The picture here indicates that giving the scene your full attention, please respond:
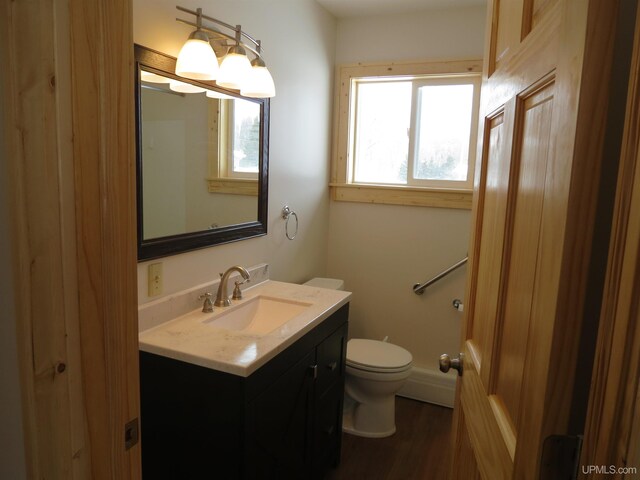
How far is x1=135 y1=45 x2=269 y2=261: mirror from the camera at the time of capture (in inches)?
65.1

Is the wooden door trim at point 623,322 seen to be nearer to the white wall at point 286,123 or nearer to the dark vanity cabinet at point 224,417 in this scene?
the dark vanity cabinet at point 224,417

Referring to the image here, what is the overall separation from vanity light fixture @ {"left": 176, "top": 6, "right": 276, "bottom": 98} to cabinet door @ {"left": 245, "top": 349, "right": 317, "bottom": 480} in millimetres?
1145

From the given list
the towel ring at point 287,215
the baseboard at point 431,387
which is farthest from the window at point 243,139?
the baseboard at point 431,387

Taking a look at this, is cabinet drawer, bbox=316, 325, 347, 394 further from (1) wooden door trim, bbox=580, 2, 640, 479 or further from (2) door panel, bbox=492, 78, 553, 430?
(1) wooden door trim, bbox=580, 2, 640, 479

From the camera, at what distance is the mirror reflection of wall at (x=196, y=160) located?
1684 millimetres

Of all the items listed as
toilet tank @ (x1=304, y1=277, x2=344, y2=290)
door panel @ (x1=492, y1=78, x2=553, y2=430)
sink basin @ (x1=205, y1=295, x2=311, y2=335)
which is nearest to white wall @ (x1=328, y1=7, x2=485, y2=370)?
toilet tank @ (x1=304, y1=277, x2=344, y2=290)

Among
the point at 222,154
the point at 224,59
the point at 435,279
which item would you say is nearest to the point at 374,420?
the point at 435,279

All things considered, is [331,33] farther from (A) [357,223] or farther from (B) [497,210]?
(B) [497,210]

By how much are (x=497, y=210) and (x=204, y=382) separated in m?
1.01

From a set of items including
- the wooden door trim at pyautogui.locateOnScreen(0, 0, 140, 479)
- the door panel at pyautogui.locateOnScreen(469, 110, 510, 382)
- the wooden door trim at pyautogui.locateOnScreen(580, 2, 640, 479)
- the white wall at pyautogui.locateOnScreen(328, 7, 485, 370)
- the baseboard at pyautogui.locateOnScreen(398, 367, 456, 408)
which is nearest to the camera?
the wooden door trim at pyautogui.locateOnScreen(580, 2, 640, 479)

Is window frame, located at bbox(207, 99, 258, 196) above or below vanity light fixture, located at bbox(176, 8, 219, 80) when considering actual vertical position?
below

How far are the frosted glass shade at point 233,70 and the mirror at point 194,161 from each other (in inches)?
3.8

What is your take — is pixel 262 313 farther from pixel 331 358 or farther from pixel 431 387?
pixel 431 387

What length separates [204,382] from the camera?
1.44 meters
